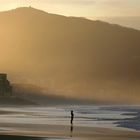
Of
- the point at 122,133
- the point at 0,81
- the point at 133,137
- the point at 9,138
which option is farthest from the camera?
the point at 0,81

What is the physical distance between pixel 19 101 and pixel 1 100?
40.1ft

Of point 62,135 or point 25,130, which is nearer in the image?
point 62,135

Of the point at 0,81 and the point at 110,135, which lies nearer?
the point at 110,135

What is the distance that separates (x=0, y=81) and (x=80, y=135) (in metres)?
137

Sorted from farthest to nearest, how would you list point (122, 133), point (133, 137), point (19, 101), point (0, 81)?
point (19, 101) < point (0, 81) < point (122, 133) < point (133, 137)

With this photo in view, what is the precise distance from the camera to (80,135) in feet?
157

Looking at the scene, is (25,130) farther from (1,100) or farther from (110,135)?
(1,100)

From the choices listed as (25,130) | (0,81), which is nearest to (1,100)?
(0,81)

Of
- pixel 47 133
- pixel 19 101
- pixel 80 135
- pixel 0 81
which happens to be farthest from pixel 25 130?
pixel 19 101

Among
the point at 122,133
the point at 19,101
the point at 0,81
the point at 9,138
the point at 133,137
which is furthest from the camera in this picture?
the point at 19,101

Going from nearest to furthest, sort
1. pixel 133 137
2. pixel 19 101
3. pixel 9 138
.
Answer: pixel 9 138
pixel 133 137
pixel 19 101

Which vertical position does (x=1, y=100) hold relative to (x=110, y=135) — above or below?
above

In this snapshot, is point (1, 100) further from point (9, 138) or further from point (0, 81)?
point (9, 138)

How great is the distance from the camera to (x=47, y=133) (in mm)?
49281
